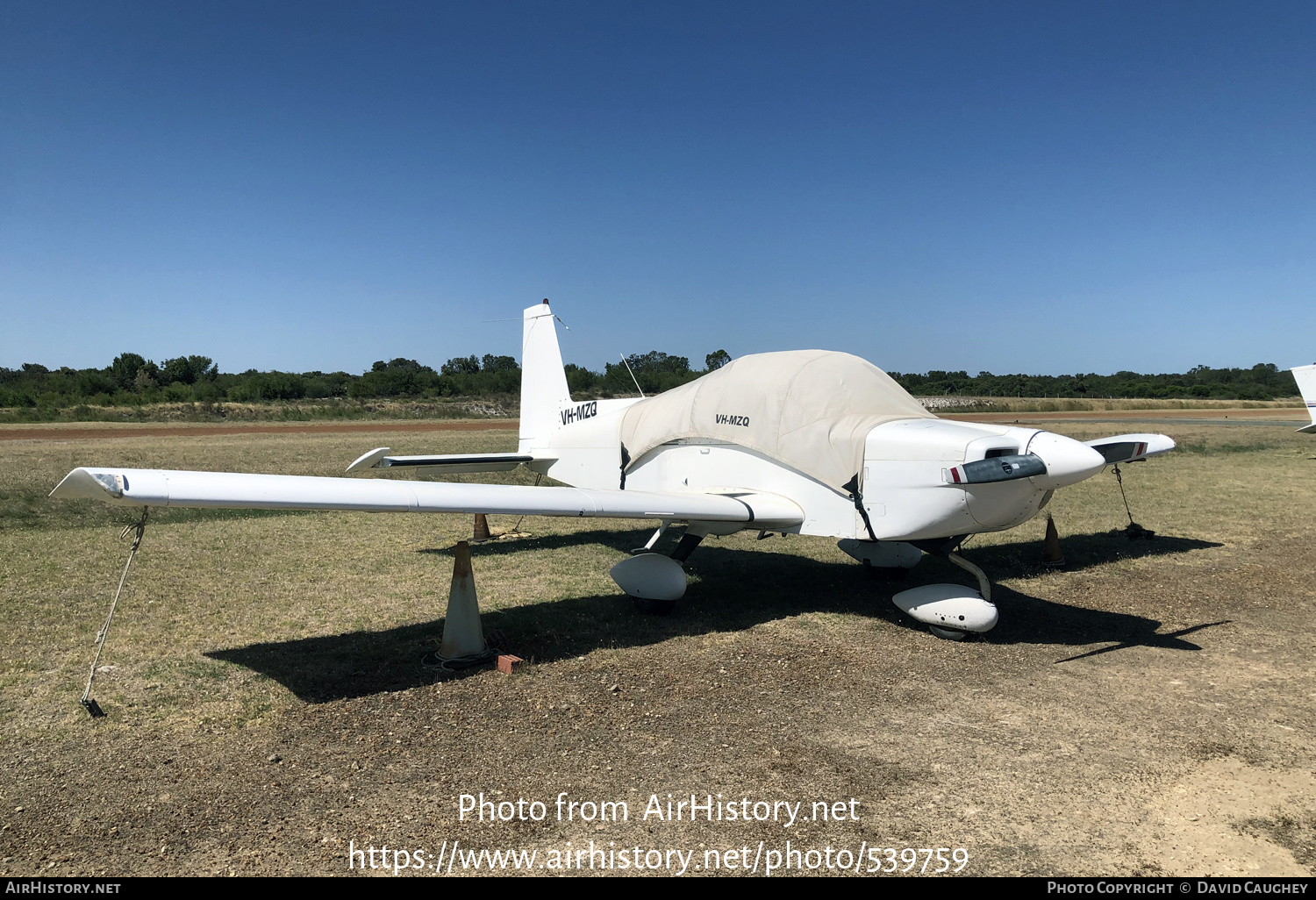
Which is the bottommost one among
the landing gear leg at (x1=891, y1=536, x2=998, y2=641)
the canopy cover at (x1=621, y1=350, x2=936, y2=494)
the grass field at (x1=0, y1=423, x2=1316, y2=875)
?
the grass field at (x1=0, y1=423, x2=1316, y2=875)

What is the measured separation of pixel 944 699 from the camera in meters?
4.69

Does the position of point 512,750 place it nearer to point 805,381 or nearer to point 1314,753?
point 805,381

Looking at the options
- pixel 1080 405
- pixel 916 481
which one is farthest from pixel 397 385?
pixel 916 481

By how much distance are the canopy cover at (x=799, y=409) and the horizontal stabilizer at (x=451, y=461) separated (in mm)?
2608

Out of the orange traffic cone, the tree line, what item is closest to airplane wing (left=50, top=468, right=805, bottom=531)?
the orange traffic cone

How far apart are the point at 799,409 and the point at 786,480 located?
61 cm

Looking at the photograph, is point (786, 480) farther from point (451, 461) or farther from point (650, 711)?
point (451, 461)

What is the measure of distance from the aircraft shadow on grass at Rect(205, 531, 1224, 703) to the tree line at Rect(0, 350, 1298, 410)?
34.4 meters

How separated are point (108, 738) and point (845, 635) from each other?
483 centimetres

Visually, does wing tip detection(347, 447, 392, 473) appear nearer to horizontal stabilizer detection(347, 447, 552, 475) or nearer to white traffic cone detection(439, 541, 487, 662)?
horizontal stabilizer detection(347, 447, 552, 475)

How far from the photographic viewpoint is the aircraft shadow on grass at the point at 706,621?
5.12m

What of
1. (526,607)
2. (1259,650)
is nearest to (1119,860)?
(1259,650)

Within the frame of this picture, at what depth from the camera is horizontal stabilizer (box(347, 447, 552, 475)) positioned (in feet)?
23.1

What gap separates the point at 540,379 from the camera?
1021 centimetres
